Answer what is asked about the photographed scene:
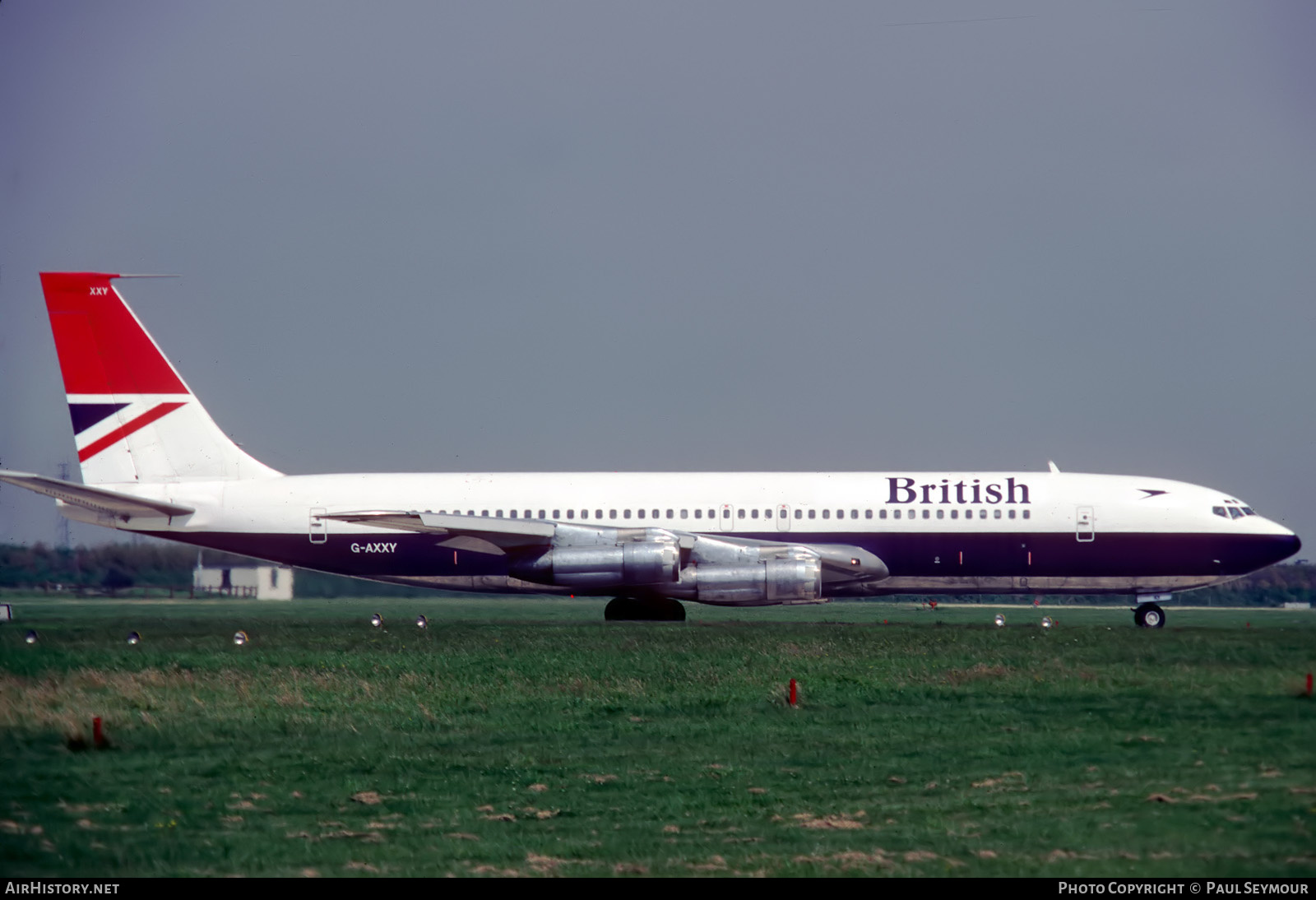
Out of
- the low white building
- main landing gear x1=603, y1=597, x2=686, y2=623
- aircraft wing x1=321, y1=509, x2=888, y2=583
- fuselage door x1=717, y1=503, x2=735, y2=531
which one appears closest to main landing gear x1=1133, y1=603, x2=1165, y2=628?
aircraft wing x1=321, y1=509, x2=888, y2=583

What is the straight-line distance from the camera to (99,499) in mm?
37812

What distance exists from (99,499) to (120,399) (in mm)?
3909

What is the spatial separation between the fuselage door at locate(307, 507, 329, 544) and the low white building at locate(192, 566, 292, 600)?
13.7 metres

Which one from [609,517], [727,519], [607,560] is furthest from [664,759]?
[609,517]

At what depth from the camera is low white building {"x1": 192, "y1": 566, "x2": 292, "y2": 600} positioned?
5309 cm

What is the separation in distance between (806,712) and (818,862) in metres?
7.98

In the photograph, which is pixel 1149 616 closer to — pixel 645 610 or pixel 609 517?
pixel 645 610

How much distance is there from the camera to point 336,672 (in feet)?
77.7

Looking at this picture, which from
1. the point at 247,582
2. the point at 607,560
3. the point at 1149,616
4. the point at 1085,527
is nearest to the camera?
the point at 607,560

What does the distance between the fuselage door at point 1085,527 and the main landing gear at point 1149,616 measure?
250 centimetres

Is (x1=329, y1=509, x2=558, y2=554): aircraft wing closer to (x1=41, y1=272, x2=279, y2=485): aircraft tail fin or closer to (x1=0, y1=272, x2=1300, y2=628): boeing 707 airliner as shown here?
(x1=0, y1=272, x2=1300, y2=628): boeing 707 airliner

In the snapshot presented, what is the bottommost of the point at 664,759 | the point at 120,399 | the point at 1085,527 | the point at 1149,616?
the point at 664,759
